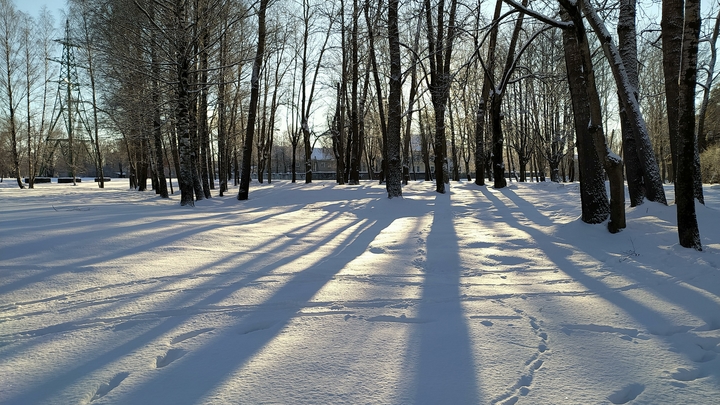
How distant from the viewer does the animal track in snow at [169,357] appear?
233 centimetres

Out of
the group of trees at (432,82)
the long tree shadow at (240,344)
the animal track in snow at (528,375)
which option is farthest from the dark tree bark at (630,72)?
the long tree shadow at (240,344)

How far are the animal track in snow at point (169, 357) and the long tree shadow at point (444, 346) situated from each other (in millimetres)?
1460

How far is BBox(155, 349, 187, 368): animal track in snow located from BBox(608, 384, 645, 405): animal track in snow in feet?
8.00

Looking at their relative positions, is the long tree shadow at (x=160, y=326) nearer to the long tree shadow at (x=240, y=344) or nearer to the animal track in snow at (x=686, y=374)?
the long tree shadow at (x=240, y=344)

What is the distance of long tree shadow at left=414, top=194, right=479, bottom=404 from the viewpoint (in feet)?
6.75

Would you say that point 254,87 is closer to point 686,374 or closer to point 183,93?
point 183,93

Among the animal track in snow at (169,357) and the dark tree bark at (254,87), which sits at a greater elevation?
the dark tree bark at (254,87)

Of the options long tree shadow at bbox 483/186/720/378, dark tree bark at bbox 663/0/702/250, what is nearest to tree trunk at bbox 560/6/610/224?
long tree shadow at bbox 483/186/720/378

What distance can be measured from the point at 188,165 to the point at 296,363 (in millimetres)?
9859

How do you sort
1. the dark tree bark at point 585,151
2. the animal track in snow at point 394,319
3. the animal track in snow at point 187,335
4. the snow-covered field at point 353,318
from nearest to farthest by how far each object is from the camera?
the snow-covered field at point 353,318 < the animal track in snow at point 187,335 < the animal track in snow at point 394,319 < the dark tree bark at point 585,151

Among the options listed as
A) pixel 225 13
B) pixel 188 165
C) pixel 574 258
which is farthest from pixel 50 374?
pixel 225 13

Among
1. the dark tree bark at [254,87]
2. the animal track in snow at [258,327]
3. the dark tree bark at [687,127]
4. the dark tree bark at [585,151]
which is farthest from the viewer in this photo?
the dark tree bark at [254,87]

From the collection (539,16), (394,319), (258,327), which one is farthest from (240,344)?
(539,16)

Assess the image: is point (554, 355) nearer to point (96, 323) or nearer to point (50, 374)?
point (50, 374)
